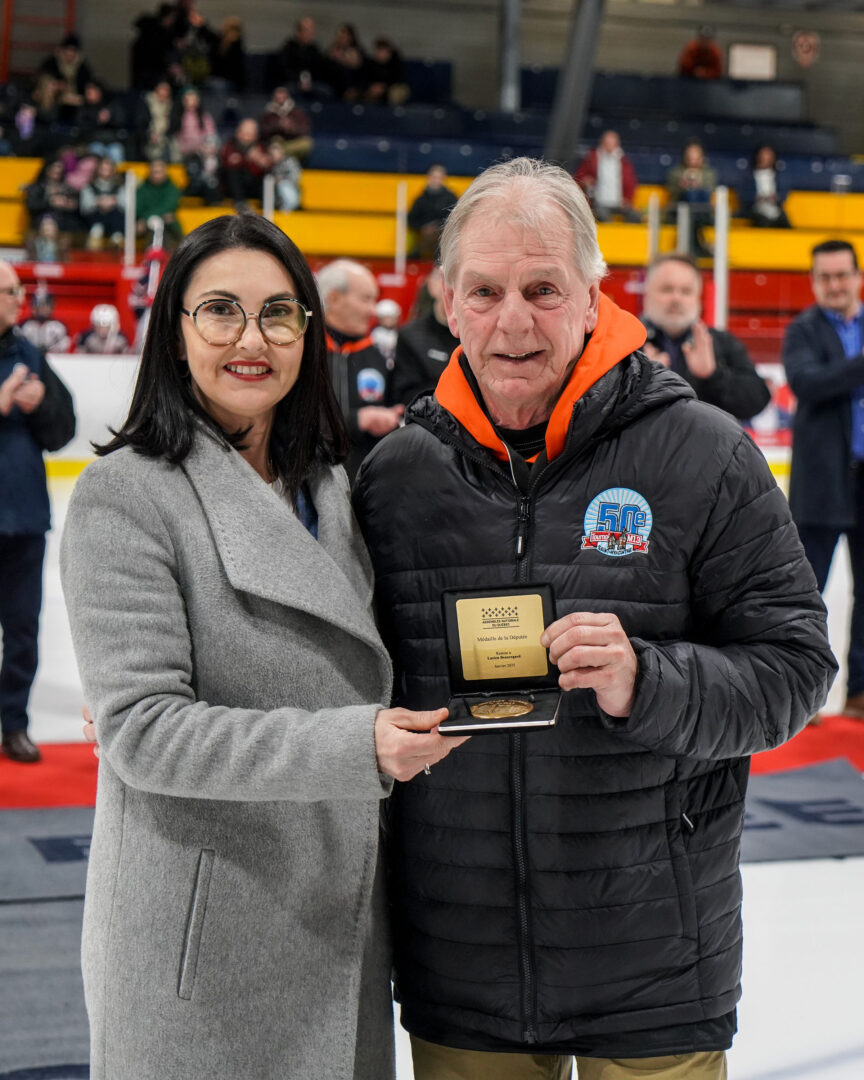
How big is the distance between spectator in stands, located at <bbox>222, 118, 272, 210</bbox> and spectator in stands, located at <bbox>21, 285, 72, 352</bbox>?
3952mm

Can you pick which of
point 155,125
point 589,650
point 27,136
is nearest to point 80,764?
point 589,650

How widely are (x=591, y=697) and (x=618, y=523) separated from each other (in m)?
0.20

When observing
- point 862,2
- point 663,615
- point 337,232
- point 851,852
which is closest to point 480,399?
point 663,615

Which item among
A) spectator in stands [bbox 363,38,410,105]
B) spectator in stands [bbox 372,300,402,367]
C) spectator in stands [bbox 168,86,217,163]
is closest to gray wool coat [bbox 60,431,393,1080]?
spectator in stands [bbox 372,300,402,367]

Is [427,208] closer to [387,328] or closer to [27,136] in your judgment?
[387,328]

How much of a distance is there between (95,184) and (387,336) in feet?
14.0

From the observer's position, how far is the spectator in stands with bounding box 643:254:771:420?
15.4 feet

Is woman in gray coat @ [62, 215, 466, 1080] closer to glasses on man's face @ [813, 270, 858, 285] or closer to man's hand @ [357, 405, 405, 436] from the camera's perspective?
man's hand @ [357, 405, 405, 436]

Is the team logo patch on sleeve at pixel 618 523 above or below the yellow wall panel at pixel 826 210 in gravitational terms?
below

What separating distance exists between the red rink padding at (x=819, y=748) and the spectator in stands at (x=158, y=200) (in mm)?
8247

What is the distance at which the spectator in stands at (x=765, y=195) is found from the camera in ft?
48.5

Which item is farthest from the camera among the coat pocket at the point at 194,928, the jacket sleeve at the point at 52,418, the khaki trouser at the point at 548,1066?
the jacket sleeve at the point at 52,418

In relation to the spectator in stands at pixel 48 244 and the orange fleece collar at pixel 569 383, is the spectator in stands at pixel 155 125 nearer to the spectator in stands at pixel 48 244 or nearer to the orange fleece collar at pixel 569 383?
the spectator in stands at pixel 48 244

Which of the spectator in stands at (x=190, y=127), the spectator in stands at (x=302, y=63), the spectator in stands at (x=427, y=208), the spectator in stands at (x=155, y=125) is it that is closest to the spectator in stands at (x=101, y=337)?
the spectator in stands at (x=427, y=208)
